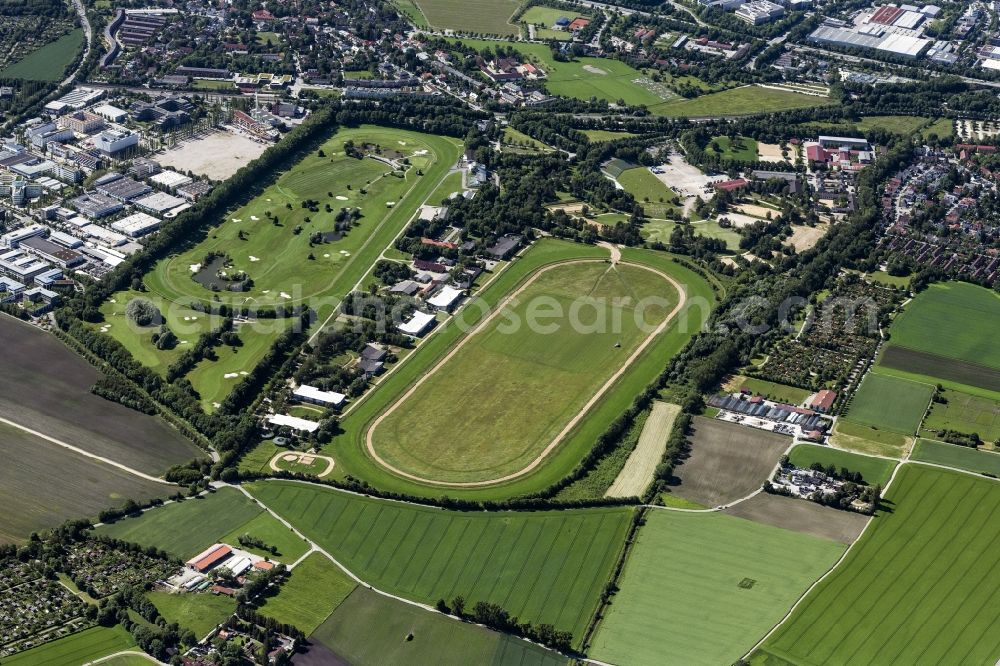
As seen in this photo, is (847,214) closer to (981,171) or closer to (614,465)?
(981,171)

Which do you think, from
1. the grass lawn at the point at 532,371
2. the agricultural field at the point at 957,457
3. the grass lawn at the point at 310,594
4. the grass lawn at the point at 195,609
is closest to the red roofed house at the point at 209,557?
the grass lawn at the point at 195,609

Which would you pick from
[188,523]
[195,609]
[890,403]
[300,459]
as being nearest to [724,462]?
[890,403]

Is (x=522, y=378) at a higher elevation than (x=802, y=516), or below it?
higher

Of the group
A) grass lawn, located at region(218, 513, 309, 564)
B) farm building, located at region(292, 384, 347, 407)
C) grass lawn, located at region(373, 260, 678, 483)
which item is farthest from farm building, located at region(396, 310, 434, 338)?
grass lawn, located at region(218, 513, 309, 564)

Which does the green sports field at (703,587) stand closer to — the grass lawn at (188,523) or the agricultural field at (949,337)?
the grass lawn at (188,523)

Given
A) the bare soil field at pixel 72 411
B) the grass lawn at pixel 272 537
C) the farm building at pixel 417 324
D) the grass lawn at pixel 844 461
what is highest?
the farm building at pixel 417 324

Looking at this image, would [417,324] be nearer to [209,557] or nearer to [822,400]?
[209,557]

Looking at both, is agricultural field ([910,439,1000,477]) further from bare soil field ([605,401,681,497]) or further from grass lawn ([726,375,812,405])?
bare soil field ([605,401,681,497])
